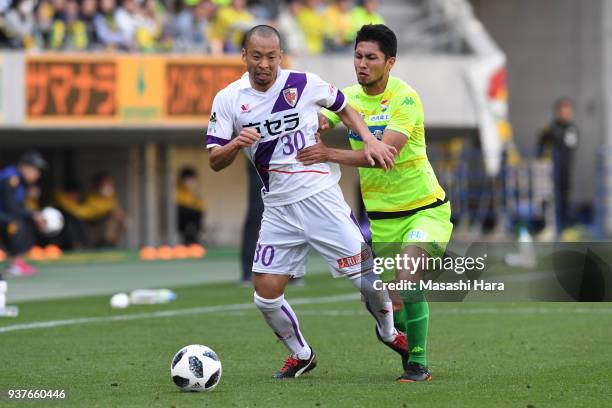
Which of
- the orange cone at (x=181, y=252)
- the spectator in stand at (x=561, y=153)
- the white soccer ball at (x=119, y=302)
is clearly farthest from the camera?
the spectator in stand at (x=561, y=153)

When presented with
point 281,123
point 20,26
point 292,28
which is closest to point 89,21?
point 20,26

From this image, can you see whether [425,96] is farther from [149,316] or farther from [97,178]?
[149,316]

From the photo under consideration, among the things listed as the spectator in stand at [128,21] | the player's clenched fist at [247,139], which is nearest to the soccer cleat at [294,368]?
the player's clenched fist at [247,139]

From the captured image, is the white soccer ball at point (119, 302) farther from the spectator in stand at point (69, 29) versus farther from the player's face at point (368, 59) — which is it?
the spectator in stand at point (69, 29)

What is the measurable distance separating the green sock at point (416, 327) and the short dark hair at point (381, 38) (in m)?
1.55

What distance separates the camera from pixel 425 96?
91.8 ft

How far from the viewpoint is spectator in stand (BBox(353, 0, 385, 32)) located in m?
28.7

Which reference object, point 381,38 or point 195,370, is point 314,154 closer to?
point 381,38

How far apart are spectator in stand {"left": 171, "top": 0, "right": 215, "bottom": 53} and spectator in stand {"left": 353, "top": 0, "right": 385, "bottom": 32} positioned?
137 inches

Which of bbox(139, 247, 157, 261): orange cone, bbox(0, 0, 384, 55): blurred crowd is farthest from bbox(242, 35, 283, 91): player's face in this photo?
bbox(0, 0, 384, 55): blurred crowd

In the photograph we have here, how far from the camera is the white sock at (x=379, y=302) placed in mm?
8906

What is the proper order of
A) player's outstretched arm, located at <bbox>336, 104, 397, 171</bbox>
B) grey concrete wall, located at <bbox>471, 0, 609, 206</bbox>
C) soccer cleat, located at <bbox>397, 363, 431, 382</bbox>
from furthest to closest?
1. grey concrete wall, located at <bbox>471, 0, 609, 206</bbox>
2. soccer cleat, located at <bbox>397, 363, 431, 382</bbox>
3. player's outstretched arm, located at <bbox>336, 104, 397, 171</bbox>

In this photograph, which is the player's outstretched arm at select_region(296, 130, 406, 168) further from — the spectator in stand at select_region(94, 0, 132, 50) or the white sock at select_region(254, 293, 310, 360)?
the spectator in stand at select_region(94, 0, 132, 50)

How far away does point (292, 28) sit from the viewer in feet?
91.1
